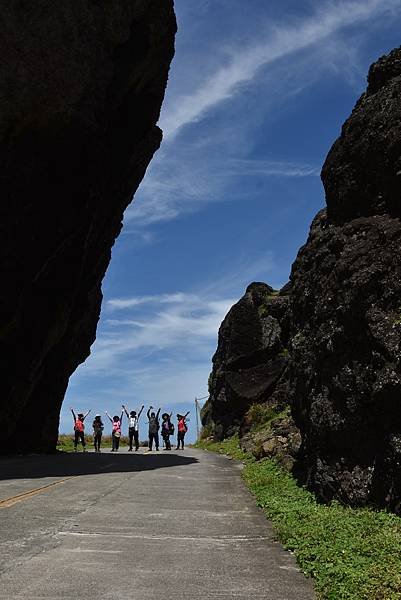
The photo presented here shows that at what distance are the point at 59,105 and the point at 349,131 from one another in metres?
12.2

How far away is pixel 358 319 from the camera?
421 inches

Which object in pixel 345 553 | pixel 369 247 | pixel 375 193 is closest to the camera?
pixel 345 553

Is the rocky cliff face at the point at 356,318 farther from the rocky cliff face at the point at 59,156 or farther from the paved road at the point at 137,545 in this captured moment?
the rocky cliff face at the point at 59,156

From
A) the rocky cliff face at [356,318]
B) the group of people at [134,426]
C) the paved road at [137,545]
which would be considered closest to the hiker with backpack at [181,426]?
the group of people at [134,426]

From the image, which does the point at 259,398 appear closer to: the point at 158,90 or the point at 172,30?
the point at 158,90

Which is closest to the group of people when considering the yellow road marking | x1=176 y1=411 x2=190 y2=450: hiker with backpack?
x1=176 y1=411 x2=190 y2=450: hiker with backpack

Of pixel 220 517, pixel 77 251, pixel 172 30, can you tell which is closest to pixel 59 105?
pixel 77 251

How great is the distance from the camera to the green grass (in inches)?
202

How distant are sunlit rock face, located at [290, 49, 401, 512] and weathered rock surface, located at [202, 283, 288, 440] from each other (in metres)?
19.2

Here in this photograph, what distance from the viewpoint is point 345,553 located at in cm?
631

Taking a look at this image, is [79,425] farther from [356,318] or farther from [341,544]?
[341,544]

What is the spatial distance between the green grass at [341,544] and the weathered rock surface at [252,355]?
74.4 ft

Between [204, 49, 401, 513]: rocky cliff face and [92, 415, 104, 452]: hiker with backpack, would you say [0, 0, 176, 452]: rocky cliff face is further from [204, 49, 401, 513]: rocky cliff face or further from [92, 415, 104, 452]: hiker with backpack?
[204, 49, 401, 513]: rocky cliff face

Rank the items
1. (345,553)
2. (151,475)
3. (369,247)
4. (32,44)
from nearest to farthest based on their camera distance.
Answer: (345,553) < (369,247) < (151,475) < (32,44)
